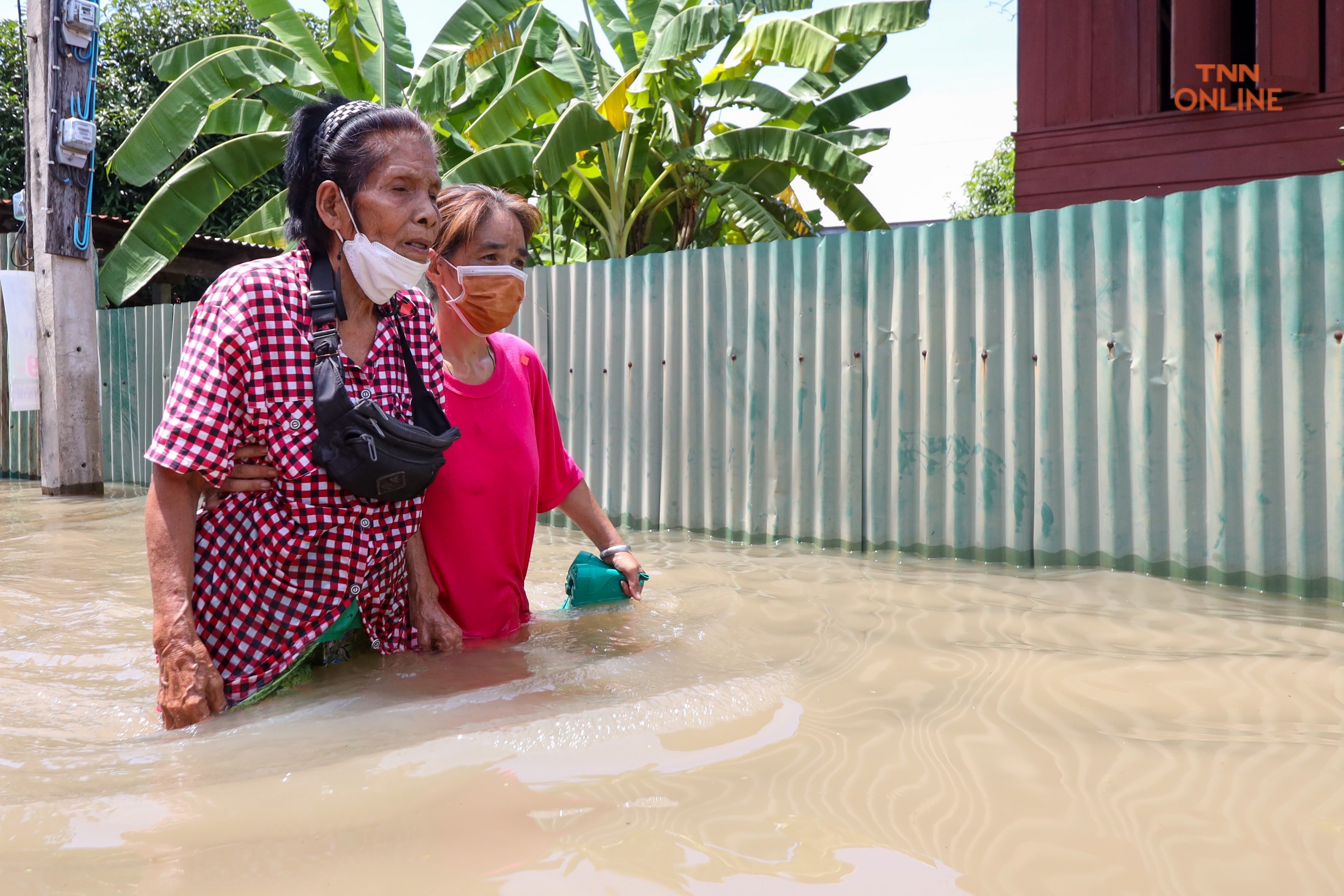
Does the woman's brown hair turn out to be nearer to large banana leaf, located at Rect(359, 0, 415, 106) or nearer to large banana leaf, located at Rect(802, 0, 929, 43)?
large banana leaf, located at Rect(802, 0, 929, 43)

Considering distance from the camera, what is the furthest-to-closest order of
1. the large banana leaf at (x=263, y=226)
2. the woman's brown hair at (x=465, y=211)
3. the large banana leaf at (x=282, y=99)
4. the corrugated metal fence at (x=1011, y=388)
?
the large banana leaf at (x=263, y=226) < the large banana leaf at (x=282, y=99) < the corrugated metal fence at (x=1011, y=388) < the woman's brown hair at (x=465, y=211)

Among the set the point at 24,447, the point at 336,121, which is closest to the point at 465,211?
the point at 336,121

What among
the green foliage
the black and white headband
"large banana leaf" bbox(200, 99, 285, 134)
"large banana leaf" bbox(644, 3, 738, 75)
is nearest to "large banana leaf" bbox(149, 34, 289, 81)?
"large banana leaf" bbox(200, 99, 285, 134)

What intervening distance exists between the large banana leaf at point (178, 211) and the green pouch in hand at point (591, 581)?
839 centimetres

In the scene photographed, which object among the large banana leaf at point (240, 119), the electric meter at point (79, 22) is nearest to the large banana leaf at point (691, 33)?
the large banana leaf at point (240, 119)

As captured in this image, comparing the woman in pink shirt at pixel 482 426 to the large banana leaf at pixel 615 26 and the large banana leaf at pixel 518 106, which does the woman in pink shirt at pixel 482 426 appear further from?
the large banana leaf at pixel 615 26

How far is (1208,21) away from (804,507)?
23.5 ft

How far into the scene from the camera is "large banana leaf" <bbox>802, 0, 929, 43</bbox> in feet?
30.2

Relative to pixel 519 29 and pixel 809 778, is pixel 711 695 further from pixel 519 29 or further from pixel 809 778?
pixel 519 29

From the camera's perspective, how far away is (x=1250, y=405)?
438cm

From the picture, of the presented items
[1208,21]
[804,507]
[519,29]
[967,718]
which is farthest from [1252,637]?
[519,29]

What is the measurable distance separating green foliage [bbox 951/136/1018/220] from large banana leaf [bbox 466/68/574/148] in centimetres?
1585

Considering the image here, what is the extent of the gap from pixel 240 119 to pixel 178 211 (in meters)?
1.55

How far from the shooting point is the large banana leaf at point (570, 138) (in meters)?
8.78
